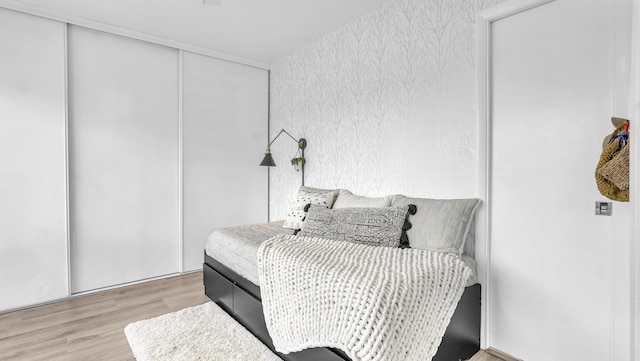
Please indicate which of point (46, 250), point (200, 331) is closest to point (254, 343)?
point (200, 331)

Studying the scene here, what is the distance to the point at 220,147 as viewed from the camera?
374 centimetres

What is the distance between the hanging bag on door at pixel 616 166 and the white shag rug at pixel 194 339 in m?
1.91

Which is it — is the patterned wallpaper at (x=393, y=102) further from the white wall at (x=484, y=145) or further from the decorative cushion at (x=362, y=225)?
the decorative cushion at (x=362, y=225)

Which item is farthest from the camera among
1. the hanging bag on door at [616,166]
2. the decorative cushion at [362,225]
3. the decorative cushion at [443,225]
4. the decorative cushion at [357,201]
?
the decorative cushion at [357,201]

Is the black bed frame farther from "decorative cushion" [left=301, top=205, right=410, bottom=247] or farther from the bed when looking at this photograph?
"decorative cushion" [left=301, top=205, right=410, bottom=247]

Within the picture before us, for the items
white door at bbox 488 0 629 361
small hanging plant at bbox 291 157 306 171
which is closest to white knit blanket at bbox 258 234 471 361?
white door at bbox 488 0 629 361

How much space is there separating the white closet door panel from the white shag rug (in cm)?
125

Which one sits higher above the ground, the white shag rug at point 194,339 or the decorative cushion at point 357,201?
the decorative cushion at point 357,201

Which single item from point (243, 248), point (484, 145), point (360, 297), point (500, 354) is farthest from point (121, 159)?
point (500, 354)

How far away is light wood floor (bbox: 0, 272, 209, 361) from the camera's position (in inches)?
80.2

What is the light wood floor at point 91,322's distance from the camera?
6.64ft

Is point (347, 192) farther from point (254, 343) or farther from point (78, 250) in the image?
point (78, 250)

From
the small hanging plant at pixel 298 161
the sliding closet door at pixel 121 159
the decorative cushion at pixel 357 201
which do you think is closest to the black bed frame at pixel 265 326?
the decorative cushion at pixel 357 201

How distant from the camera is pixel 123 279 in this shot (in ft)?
10.4
